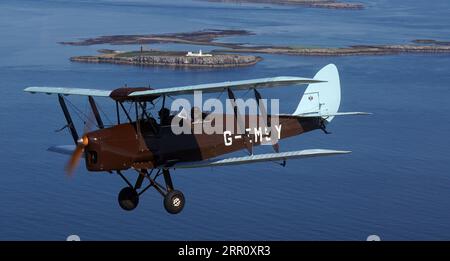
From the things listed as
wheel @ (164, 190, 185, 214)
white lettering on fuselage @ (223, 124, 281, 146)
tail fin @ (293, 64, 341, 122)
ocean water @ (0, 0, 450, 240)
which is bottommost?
ocean water @ (0, 0, 450, 240)

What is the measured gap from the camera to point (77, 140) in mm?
23281

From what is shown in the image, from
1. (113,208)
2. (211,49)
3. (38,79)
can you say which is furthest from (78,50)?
(113,208)

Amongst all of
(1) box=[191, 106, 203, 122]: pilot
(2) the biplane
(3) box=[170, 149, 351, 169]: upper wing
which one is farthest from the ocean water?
(3) box=[170, 149, 351, 169]: upper wing

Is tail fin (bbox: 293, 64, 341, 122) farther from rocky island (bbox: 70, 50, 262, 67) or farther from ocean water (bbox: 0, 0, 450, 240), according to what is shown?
rocky island (bbox: 70, 50, 262, 67)

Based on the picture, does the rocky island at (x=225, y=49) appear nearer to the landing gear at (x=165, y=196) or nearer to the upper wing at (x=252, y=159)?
the landing gear at (x=165, y=196)

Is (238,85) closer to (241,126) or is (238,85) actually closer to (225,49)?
(241,126)

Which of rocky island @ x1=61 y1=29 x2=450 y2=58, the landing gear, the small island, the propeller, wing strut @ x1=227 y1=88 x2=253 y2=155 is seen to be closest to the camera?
the propeller

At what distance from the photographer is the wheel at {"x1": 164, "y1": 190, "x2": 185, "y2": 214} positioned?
24.0m

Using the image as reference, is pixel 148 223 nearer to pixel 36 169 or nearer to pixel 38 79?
pixel 36 169

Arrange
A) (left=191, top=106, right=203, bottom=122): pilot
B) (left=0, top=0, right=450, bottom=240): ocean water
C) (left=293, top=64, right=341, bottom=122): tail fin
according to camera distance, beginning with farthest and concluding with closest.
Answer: (left=0, top=0, right=450, bottom=240): ocean water
(left=293, top=64, right=341, bottom=122): tail fin
(left=191, top=106, right=203, bottom=122): pilot

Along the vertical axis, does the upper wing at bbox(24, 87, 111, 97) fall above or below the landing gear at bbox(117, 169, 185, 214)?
above

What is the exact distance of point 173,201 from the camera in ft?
79.0

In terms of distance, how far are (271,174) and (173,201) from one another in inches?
1376

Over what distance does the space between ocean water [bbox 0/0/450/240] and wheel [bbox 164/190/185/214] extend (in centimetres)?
2345
